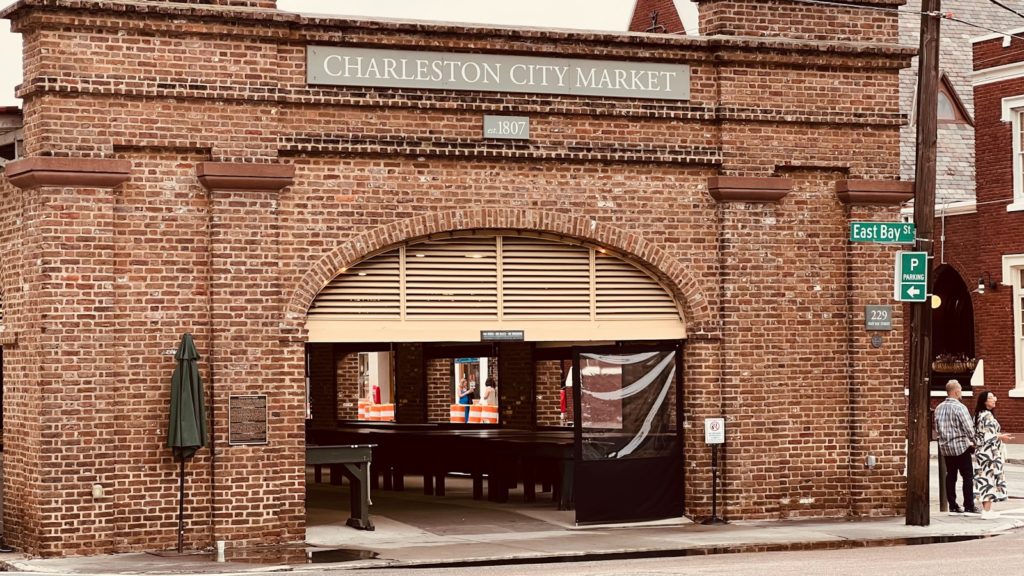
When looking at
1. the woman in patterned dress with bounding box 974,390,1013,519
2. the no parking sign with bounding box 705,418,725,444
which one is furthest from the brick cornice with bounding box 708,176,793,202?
the woman in patterned dress with bounding box 974,390,1013,519

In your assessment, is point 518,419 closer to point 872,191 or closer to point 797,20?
point 872,191

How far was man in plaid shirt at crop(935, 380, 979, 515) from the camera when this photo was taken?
1936cm

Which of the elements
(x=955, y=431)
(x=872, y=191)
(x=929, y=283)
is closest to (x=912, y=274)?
(x=929, y=283)

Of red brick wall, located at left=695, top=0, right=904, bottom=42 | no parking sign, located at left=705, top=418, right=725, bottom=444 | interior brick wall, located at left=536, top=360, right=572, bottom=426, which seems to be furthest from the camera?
interior brick wall, located at left=536, top=360, right=572, bottom=426

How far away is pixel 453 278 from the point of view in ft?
57.7

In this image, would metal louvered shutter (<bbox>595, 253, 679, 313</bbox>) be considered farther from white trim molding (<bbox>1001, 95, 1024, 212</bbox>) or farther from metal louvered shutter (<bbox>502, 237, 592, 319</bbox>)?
white trim molding (<bbox>1001, 95, 1024, 212</bbox>)

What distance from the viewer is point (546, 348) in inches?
987

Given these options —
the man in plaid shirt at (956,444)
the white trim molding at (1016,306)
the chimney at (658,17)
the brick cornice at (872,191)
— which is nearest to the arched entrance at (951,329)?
the white trim molding at (1016,306)

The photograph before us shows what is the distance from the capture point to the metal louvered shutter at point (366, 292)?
17000 mm

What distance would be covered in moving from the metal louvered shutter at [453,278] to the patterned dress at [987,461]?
21.5 ft

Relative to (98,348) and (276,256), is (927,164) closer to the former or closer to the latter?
(276,256)

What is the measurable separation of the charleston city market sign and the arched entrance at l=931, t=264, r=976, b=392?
66.6 feet

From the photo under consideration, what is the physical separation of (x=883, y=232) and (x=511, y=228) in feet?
14.1

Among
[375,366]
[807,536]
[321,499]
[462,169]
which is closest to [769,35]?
[462,169]
